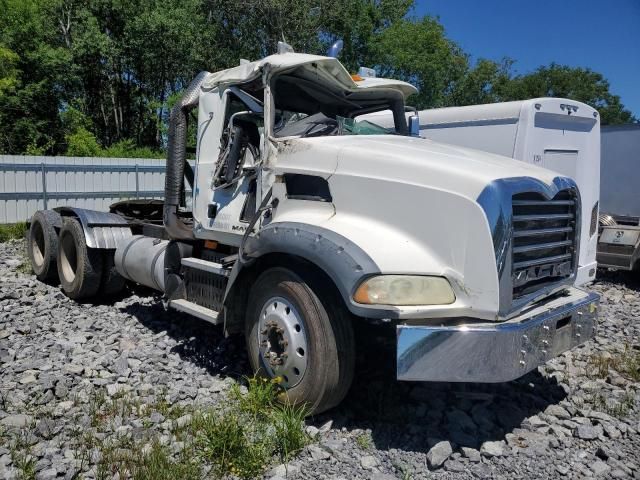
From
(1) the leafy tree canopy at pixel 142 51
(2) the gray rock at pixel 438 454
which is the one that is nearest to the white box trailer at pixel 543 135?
(2) the gray rock at pixel 438 454

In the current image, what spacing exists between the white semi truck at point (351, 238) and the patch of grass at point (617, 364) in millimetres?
1247

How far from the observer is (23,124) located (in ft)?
83.2

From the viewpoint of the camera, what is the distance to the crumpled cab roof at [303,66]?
447 centimetres

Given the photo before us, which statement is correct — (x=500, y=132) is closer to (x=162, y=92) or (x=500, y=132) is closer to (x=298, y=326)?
(x=298, y=326)

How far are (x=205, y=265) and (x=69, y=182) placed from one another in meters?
12.0

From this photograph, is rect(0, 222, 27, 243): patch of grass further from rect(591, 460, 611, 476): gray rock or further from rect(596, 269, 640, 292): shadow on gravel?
rect(591, 460, 611, 476): gray rock

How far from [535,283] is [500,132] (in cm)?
370

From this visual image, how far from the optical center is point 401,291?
3312 mm

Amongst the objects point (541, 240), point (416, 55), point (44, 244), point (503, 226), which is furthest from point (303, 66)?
point (416, 55)

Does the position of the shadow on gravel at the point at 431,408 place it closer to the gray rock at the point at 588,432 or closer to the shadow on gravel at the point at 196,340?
the gray rock at the point at 588,432

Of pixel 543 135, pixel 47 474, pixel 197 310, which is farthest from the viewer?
pixel 543 135

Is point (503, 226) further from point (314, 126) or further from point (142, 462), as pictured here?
point (142, 462)

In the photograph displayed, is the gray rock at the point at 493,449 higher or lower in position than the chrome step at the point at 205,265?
lower

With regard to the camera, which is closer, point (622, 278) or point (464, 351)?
point (464, 351)
